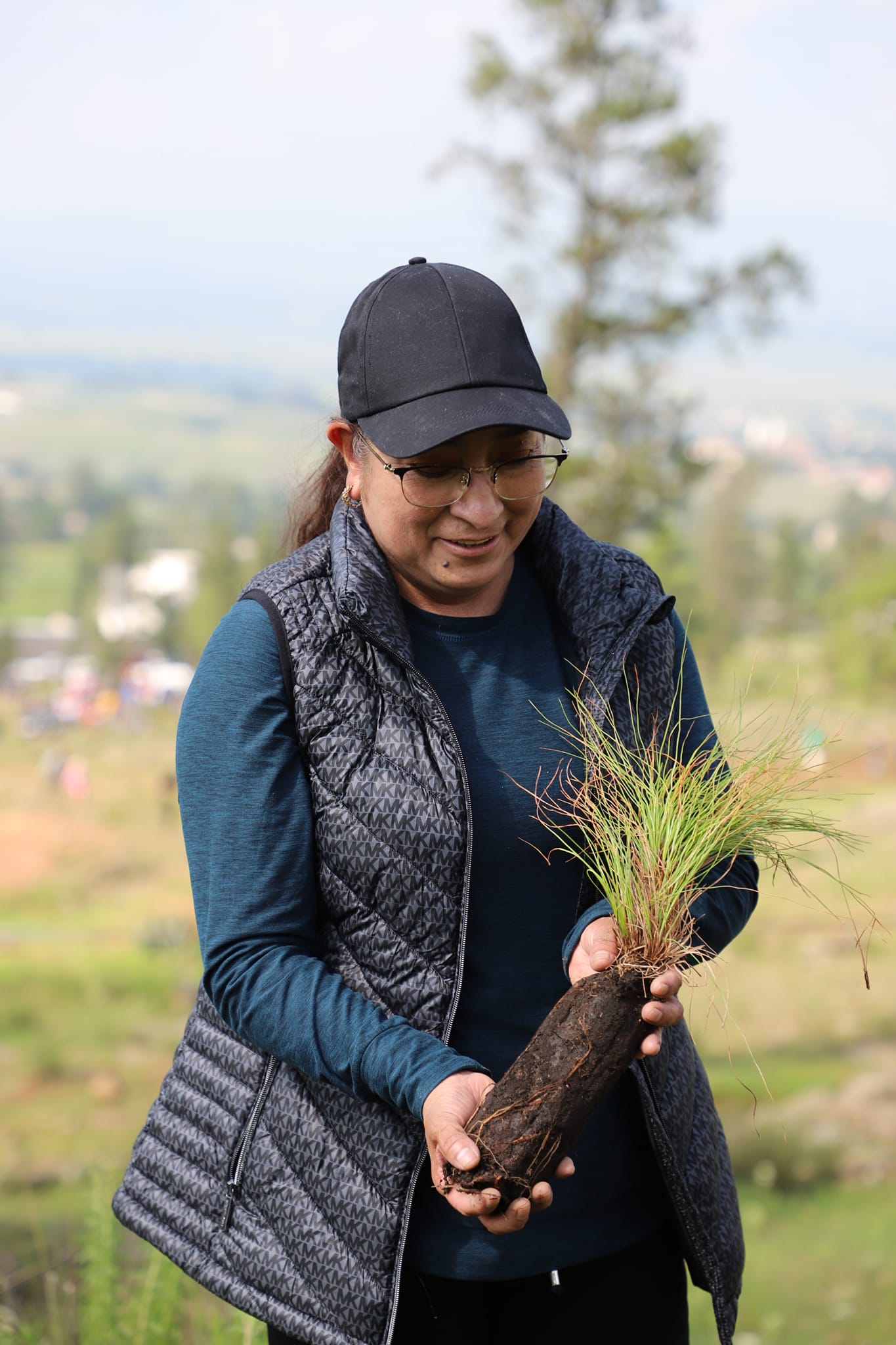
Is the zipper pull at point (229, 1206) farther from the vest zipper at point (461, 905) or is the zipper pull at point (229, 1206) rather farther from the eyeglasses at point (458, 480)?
the eyeglasses at point (458, 480)

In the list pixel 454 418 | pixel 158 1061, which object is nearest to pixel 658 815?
pixel 454 418

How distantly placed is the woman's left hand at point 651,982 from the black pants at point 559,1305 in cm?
36

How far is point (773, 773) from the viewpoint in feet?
5.85

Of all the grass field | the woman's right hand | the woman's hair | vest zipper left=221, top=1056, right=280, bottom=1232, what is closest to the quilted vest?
vest zipper left=221, top=1056, right=280, bottom=1232

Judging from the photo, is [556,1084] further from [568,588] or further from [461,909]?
[568,588]

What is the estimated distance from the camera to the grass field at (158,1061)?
10.8 feet

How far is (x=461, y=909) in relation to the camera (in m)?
1.60

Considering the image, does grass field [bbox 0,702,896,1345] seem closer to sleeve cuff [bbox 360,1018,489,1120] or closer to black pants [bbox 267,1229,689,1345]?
sleeve cuff [bbox 360,1018,489,1120]

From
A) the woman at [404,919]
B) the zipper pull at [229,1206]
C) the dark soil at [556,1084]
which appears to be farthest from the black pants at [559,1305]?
the dark soil at [556,1084]

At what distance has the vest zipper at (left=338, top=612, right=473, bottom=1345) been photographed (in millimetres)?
1537

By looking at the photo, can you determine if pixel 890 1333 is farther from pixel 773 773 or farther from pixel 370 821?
pixel 370 821

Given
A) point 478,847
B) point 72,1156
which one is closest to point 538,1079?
point 478,847

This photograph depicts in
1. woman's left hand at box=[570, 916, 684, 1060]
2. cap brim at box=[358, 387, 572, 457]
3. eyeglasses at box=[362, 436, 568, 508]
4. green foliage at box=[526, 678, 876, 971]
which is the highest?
cap brim at box=[358, 387, 572, 457]

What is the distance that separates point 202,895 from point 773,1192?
3659 mm
